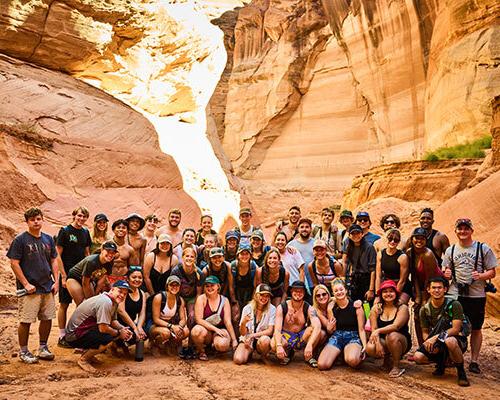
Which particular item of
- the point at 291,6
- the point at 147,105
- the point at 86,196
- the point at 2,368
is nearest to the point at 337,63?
the point at 291,6

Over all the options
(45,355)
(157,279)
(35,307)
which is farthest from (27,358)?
(157,279)

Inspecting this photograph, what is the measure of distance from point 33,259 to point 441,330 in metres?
4.63

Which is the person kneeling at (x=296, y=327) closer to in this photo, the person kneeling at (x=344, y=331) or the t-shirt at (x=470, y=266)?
the person kneeling at (x=344, y=331)

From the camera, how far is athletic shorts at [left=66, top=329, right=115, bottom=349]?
541cm

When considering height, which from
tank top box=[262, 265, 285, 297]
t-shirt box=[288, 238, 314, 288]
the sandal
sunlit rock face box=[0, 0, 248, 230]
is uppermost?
sunlit rock face box=[0, 0, 248, 230]

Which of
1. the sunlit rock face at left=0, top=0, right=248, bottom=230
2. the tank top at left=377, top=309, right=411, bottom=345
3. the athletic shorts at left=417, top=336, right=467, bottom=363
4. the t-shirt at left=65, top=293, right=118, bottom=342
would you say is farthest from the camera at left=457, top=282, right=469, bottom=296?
the sunlit rock face at left=0, top=0, right=248, bottom=230

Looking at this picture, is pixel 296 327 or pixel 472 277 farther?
pixel 296 327

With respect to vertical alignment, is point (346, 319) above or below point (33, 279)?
below

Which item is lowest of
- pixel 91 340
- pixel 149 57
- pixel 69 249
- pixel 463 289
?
pixel 91 340

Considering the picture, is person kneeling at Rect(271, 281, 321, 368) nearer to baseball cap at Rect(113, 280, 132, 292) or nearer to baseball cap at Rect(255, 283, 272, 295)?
baseball cap at Rect(255, 283, 272, 295)

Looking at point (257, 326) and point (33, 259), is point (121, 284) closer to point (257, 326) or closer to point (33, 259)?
point (33, 259)

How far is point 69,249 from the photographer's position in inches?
251

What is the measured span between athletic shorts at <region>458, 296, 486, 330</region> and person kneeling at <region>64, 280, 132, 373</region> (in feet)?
13.1

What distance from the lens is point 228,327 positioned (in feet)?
19.5
